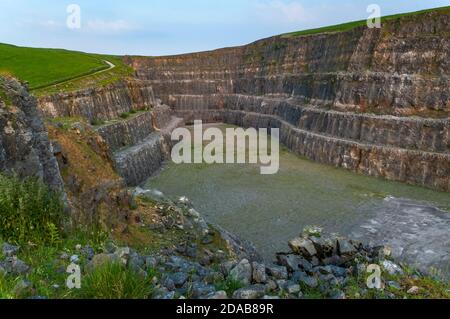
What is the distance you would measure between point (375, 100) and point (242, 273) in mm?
31864

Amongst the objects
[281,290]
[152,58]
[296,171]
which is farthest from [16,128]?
[152,58]

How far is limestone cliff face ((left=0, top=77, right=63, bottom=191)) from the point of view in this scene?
11.4 meters

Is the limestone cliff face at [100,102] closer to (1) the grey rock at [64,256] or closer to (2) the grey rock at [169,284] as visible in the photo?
(1) the grey rock at [64,256]

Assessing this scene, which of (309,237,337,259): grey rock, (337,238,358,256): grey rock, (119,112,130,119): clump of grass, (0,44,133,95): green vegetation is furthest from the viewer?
(119,112,130,119): clump of grass

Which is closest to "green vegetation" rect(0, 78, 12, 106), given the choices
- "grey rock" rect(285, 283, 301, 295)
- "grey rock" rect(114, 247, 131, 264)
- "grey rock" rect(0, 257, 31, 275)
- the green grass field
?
"grey rock" rect(0, 257, 31, 275)

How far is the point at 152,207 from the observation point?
1752cm

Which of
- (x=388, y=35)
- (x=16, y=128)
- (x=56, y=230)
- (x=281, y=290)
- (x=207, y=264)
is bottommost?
(x=207, y=264)

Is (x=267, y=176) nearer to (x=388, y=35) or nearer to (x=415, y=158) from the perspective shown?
(x=415, y=158)

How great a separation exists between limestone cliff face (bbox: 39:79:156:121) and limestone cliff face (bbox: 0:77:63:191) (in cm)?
1740

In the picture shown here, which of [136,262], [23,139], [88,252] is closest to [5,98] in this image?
[23,139]

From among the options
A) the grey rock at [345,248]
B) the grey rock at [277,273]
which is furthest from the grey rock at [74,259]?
the grey rock at [345,248]

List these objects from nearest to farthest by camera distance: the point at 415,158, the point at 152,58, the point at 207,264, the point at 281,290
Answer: the point at 281,290 → the point at 207,264 → the point at 415,158 → the point at 152,58

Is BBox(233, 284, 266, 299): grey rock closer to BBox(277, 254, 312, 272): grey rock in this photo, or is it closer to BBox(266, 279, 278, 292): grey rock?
BBox(266, 279, 278, 292): grey rock

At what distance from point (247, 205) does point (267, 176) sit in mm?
8349
